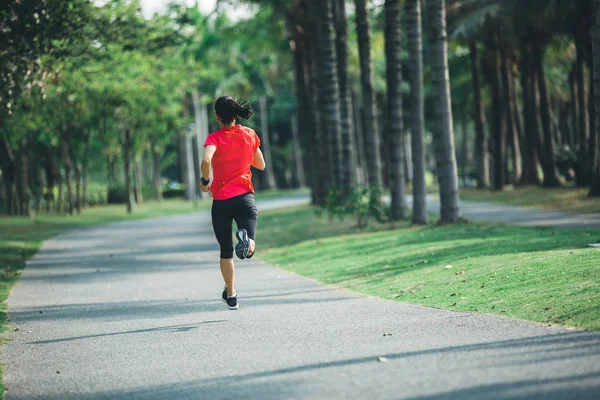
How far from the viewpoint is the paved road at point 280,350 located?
5855 millimetres

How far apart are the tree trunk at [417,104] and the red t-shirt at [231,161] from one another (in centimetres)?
1121

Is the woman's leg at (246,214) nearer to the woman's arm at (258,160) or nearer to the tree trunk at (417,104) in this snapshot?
the woman's arm at (258,160)

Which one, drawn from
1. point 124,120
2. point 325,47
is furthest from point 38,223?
point 325,47

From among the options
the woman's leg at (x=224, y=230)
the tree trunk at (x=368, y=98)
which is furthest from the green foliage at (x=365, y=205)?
the woman's leg at (x=224, y=230)

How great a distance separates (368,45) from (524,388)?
20.4 meters

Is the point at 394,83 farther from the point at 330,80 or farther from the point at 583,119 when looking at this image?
the point at 583,119

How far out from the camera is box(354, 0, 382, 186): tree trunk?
81.6ft

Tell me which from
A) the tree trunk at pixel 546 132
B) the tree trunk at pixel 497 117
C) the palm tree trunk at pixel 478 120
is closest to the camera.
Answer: the tree trunk at pixel 546 132

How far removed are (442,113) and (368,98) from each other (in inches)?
249

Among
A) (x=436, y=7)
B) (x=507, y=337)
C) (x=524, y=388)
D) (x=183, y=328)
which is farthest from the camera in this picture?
(x=436, y=7)

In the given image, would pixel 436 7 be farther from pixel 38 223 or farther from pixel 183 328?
pixel 38 223

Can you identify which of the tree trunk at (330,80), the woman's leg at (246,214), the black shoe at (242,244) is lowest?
the black shoe at (242,244)

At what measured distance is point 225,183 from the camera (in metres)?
9.43

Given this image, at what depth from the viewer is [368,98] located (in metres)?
25.2
